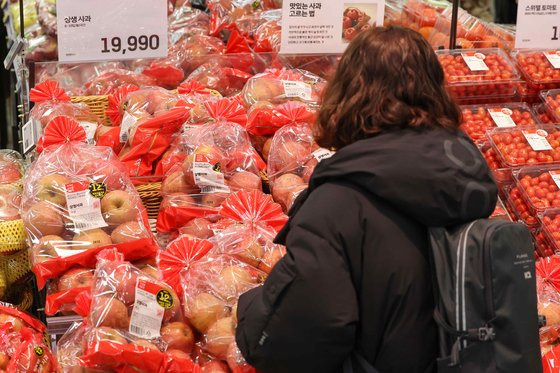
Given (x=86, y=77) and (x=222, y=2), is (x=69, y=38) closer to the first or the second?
(x=86, y=77)

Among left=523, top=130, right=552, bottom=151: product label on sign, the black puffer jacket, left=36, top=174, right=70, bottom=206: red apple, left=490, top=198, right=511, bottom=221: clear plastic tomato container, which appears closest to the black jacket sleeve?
the black puffer jacket

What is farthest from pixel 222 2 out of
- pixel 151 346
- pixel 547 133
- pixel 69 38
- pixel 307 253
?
pixel 307 253

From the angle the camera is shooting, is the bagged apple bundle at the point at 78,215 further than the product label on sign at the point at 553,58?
No

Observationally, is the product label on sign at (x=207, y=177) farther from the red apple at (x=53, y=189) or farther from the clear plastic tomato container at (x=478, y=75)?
the clear plastic tomato container at (x=478, y=75)

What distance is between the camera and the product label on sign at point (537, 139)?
11.4 ft

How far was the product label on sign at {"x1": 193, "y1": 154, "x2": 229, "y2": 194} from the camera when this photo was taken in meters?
2.98

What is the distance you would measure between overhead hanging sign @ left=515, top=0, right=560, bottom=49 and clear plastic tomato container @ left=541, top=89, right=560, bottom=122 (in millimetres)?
229

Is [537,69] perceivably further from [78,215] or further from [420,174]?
[420,174]

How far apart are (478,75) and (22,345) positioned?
223 centimetres

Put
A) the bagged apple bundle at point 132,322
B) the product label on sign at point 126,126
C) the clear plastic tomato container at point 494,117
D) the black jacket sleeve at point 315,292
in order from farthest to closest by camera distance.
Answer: the clear plastic tomato container at point 494,117 → the product label on sign at point 126,126 → the bagged apple bundle at point 132,322 → the black jacket sleeve at point 315,292

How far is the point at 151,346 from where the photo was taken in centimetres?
224

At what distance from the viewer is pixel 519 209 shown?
3285 millimetres

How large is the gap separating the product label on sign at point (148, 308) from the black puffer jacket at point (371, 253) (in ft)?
1.69

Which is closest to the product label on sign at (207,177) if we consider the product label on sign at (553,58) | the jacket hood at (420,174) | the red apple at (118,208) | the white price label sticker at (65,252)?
the red apple at (118,208)
